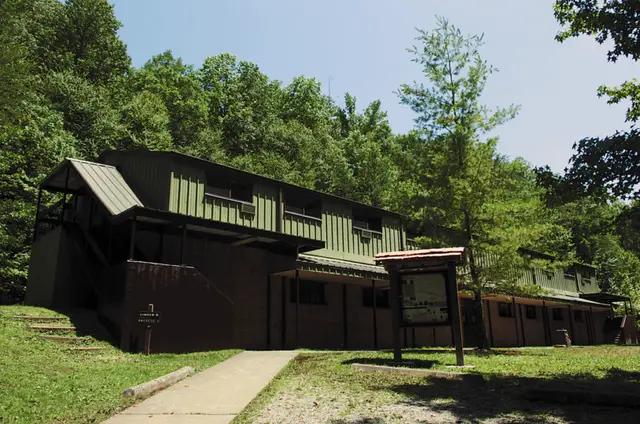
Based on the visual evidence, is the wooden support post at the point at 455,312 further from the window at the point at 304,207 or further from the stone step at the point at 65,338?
the window at the point at 304,207

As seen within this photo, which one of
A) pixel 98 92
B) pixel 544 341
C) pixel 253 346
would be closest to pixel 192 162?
pixel 253 346

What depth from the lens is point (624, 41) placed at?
33.7 ft

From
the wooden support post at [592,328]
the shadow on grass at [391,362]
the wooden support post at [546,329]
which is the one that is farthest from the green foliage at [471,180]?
the wooden support post at [592,328]

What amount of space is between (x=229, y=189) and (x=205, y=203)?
5.01 ft

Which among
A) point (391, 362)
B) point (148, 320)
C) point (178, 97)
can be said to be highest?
point (178, 97)

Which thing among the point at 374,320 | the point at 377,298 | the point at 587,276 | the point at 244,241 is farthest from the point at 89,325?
the point at 587,276

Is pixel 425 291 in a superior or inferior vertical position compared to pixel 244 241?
inferior

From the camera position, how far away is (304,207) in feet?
68.4

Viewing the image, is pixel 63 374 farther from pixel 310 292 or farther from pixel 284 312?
pixel 310 292

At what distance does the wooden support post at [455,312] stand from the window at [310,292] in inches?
352

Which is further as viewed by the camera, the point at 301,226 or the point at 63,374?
the point at 301,226

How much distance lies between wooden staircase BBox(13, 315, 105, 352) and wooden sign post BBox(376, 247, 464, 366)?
22.6ft

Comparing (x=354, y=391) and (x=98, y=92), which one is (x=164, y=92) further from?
(x=354, y=391)

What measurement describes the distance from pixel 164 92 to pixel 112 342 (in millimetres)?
34282
